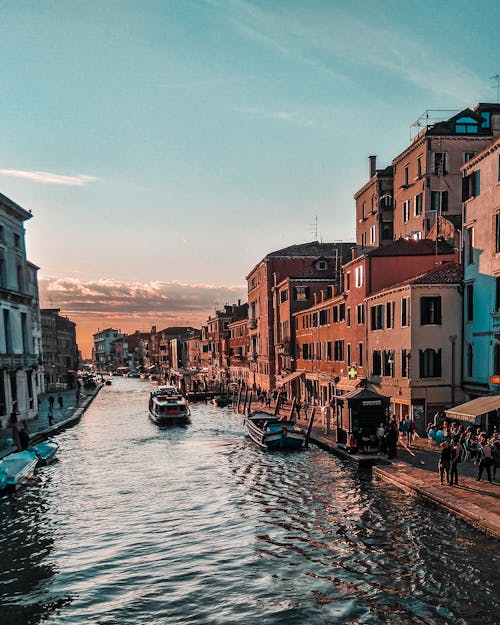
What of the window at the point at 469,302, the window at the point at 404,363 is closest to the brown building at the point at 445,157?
the window at the point at 469,302

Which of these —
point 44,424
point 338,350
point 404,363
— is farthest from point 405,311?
point 44,424

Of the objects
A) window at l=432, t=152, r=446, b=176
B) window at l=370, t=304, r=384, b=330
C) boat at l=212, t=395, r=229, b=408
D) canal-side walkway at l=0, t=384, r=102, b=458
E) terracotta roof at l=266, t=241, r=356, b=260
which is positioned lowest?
boat at l=212, t=395, r=229, b=408

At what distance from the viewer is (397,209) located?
48812 millimetres

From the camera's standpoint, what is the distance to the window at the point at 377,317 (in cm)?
3294

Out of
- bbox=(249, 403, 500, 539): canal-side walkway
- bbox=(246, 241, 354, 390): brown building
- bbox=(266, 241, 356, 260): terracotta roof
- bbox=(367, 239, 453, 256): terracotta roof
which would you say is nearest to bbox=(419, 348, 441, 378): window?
bbox=(249, 403, 500, 539): canal-side walkway

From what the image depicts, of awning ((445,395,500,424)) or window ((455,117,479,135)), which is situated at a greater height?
window ((455,117,479,135))

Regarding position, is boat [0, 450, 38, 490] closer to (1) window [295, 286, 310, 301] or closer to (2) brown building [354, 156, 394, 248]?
(1) window [295, 286, 310, 301]

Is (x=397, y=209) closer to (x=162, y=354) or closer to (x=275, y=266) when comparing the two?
(x=275, y=266)

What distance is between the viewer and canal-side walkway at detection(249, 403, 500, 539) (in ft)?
52.1

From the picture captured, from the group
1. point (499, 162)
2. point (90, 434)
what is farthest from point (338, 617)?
point (90, 434)

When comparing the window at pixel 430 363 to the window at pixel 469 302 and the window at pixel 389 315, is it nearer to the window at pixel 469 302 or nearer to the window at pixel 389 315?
the window at pixel 469 302

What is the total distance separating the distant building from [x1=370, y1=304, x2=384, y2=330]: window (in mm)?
62845

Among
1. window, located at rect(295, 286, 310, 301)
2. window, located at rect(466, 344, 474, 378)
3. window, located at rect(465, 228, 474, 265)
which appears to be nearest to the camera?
window, located at rect(465, 228, 474, 265)

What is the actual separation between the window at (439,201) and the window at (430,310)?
17.6 m
